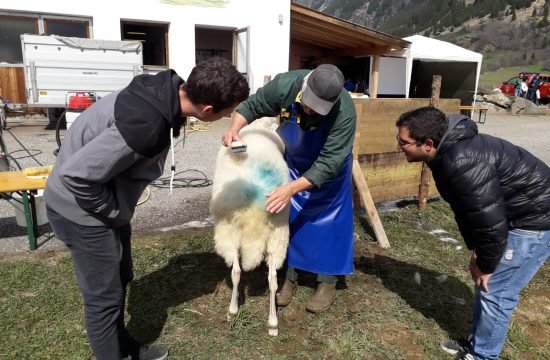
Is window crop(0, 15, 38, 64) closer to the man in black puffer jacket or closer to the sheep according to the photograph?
the sheep

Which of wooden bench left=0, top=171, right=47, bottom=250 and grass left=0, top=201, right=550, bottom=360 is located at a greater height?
wooden bench left=0, top=171, right=47, bottom=250

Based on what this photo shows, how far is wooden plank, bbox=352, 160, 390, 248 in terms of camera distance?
459 centimetres

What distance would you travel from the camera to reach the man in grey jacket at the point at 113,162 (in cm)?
179

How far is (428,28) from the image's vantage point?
9925cm

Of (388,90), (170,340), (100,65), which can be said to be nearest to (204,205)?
(170,340)

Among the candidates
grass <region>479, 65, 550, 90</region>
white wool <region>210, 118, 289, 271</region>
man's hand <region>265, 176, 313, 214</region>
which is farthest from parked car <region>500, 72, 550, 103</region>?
man's hand <region>265, 176, 313, 214</region>

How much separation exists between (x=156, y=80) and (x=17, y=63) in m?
12.6

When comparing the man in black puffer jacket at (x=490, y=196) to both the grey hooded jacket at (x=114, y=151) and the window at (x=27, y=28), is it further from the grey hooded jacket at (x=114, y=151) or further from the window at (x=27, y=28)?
the window at (x=27, y=28)

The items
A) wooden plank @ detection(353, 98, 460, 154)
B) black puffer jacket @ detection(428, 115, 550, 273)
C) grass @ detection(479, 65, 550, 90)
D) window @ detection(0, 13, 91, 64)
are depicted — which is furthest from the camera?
grass @ detection(479, 65, 550, 90)

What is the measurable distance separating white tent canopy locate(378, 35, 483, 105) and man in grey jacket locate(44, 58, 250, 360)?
14.1 m

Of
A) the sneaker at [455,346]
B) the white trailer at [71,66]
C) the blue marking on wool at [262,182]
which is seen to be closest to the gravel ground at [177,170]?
the white trailer at [71,66]

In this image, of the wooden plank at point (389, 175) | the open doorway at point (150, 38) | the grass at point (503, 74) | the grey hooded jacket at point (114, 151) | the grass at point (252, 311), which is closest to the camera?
the grey hooded jacket at point (114, 151)

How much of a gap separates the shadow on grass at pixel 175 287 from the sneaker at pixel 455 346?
143cm

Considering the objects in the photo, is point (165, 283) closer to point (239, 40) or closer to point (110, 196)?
point (110, 196)
